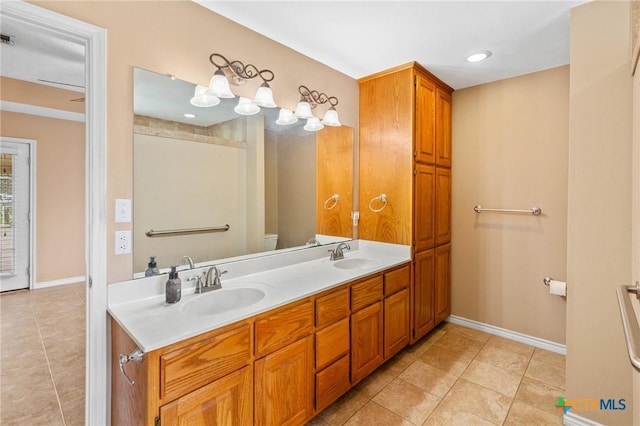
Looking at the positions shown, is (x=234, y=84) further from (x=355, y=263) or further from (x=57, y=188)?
(x=57, y=188)

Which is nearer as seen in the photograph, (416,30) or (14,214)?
(416,30)

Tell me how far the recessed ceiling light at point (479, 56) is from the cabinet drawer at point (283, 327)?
7.44 ft

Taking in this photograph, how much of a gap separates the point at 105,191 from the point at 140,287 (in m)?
0.50

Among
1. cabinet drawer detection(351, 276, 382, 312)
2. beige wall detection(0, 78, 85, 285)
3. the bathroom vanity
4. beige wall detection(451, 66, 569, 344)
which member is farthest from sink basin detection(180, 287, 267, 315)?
beige wall detection(0, 78, 85, 285)

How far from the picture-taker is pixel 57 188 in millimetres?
4160

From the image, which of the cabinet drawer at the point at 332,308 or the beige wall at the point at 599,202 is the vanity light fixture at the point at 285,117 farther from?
the beige wall at the point at 599,202

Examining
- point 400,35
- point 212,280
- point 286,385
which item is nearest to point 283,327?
point 286,385

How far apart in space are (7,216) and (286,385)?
15.3 feet

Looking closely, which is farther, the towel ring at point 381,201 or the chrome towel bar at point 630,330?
the towel ring at point 381,201

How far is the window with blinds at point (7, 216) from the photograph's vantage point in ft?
12.5

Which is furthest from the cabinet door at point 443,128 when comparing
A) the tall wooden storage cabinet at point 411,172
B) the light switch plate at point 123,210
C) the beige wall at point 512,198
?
the light switch plate at point 123,210

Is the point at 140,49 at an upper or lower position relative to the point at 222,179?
upper

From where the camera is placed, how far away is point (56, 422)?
1.73 metres

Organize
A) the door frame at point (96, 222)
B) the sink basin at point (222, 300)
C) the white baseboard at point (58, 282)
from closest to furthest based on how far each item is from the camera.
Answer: the door frame at point (96, 222) → the sink basin at point (222, 300) → the white baseboard at point (58, 282)
